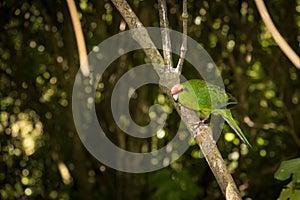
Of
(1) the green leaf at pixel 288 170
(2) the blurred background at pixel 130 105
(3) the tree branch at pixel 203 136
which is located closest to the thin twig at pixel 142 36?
(3) the tree branch at pixel 203 136

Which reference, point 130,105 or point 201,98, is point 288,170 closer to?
point 201,98

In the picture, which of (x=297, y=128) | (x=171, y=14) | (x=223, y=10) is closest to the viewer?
(x=171, y=14)

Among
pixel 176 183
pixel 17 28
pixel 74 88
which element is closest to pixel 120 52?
pixel 74 88

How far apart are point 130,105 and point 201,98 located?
1.22 metres

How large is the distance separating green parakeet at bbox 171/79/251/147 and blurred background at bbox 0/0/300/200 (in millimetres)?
954

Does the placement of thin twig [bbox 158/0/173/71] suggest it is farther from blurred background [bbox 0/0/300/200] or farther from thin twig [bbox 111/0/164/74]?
blurred background [bbox 0/0/300/200]

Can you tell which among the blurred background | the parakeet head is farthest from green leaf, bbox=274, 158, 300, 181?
the blurred background

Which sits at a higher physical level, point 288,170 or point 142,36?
point 142,36

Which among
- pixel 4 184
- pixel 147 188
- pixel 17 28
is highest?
pixel 17 28

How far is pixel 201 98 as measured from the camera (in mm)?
1062

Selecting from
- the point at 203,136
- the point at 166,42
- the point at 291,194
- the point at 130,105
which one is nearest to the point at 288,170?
the point at 291,194

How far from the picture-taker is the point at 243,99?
226cm

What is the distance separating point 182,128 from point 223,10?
0.50 metres

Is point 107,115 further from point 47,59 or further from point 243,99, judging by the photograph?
point 243,99
